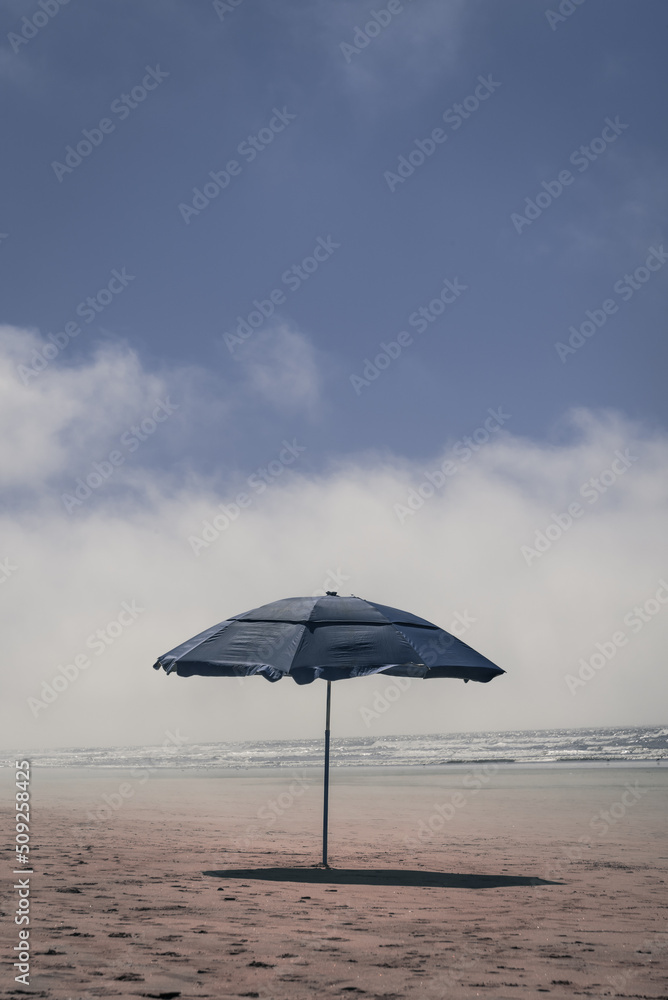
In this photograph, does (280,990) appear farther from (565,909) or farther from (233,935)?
(565,909)

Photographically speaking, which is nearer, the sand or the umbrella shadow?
the sand

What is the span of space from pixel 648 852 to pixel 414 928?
550cm

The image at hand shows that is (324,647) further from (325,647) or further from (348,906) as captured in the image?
(348,906)

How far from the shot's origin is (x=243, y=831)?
11242 mm

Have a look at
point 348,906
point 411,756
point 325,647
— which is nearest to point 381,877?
point 348,906

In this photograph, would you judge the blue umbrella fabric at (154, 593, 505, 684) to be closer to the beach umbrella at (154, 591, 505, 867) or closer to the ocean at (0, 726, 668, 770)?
the beach umbrella at (154, 591, 505, 867)

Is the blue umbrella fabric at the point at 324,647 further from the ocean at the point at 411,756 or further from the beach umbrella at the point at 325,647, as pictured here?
the ocean at the point at 411,756

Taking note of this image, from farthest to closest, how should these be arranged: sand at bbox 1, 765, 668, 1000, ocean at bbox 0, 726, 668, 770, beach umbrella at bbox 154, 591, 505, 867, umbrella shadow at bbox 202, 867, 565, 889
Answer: ocean at bbox 0, 726, 668, 770 < umbrella shadow at bbox 202, 867, 565, 889 < beach umbrella at bbox 154, 591, 505, 867 < sand at bbox 1, 765, 668, 1000

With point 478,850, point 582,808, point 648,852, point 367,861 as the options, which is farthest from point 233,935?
point 582,808

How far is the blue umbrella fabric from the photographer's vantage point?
6.67 metres

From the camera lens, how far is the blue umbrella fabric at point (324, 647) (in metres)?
6.67

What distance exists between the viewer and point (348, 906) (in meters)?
5.76

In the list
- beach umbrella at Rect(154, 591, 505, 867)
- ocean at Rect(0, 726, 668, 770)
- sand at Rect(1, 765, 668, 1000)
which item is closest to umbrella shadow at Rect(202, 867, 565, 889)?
sand at Rect(1, 765, 668, 1000)

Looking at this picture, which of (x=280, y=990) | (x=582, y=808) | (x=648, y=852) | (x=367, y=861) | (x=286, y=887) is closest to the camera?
(x=280, y=990)
